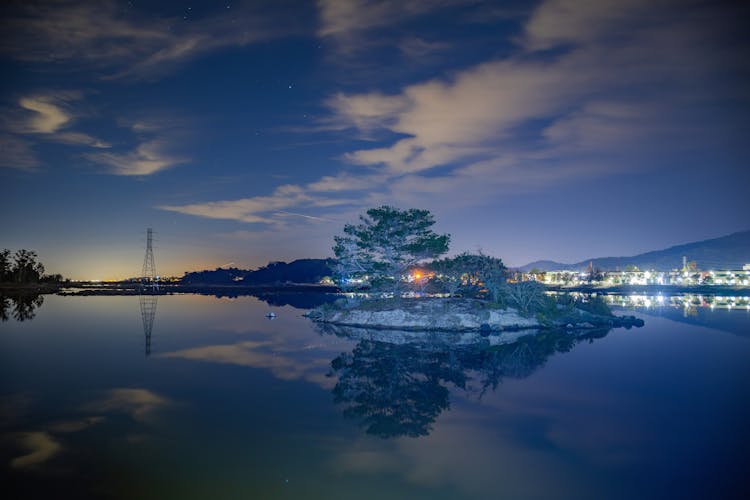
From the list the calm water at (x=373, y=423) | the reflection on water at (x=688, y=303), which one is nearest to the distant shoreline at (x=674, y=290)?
the reflection on water at (x=688, y=303)

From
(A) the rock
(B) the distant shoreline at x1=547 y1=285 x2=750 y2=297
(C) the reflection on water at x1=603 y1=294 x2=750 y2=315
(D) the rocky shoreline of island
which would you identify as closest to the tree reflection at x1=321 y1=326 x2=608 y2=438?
(A) the rock

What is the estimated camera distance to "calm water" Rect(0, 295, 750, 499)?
11625mm

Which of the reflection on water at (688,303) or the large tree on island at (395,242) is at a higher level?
the large tree on island at (395,242)

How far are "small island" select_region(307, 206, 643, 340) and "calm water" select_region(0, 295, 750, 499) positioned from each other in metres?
14.5

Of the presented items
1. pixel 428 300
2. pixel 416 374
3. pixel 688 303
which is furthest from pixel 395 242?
pixel 688 303

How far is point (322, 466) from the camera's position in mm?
12617

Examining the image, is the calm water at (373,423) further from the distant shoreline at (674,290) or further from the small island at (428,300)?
the distant shoreline at (674,290)

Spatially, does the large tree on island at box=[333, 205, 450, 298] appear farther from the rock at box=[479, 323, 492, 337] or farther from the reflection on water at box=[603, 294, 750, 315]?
the reflection on water at box=[603, 294, 750, 315]

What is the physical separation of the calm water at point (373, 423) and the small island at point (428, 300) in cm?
1451

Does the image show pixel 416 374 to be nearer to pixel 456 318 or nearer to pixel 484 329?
pixel 484 329

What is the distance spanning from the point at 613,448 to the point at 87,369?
25816 millimetres

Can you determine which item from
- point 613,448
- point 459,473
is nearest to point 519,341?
point 613,448

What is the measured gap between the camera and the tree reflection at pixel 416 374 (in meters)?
17.2

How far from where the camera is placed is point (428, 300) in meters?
53.5
